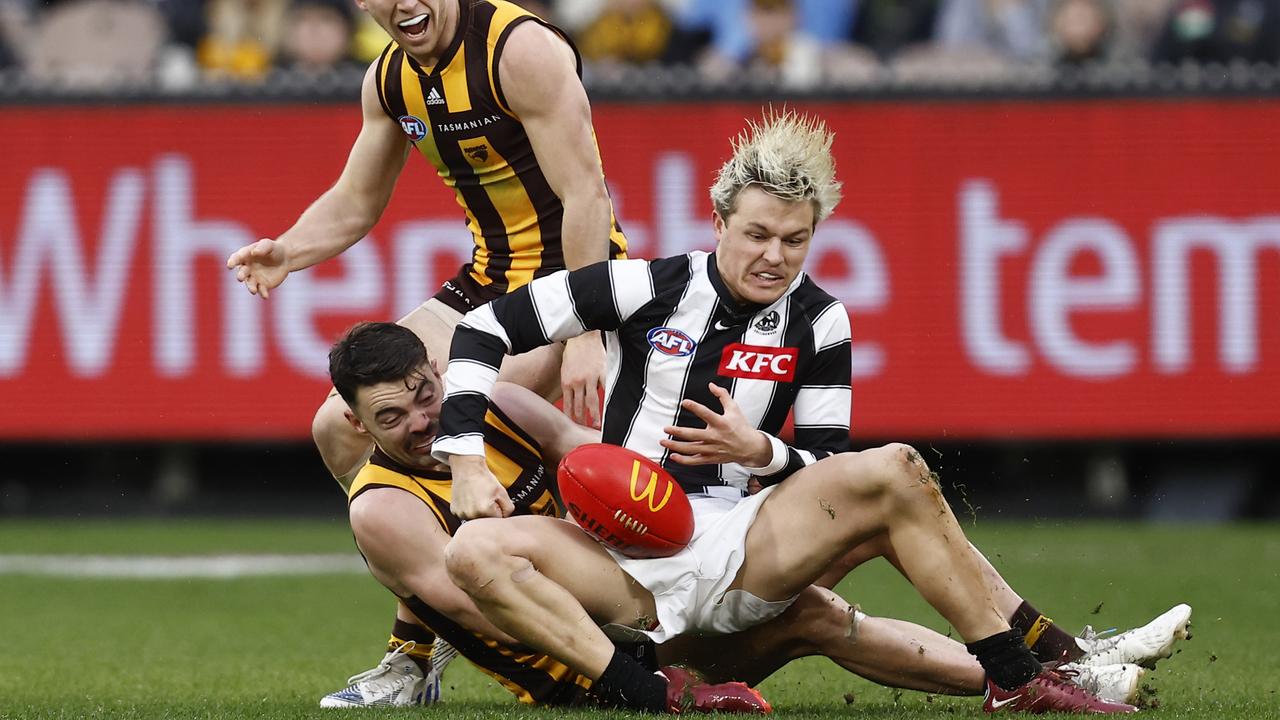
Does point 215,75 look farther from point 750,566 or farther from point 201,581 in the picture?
point 750,566

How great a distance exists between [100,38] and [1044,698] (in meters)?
9.21

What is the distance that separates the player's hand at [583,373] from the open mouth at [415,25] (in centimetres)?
106

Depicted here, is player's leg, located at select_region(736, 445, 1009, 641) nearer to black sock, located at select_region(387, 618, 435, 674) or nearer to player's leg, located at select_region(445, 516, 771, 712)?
player's leg, located at select_region(445, 516, 771, 712)

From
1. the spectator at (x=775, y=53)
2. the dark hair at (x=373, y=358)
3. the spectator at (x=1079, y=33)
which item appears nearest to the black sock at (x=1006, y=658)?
the dark hair at (x=373, y=358)

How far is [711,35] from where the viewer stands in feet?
39.4

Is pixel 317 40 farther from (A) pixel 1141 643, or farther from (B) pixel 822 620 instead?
(A) pixel 1141 643

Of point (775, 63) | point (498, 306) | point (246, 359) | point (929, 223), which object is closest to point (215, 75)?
point (246, 359)

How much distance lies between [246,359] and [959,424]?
432 centimetres

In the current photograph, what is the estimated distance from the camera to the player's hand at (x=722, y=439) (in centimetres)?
450

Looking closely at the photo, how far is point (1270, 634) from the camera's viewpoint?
22.5ft

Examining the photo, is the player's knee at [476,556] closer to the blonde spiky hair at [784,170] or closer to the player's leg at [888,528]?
the player's leg at [888,528]

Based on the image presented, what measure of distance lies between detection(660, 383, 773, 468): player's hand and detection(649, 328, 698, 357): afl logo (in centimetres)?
24

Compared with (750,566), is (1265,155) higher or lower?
higher

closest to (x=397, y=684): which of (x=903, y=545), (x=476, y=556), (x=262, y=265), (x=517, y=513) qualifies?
(x=517, y=513)
